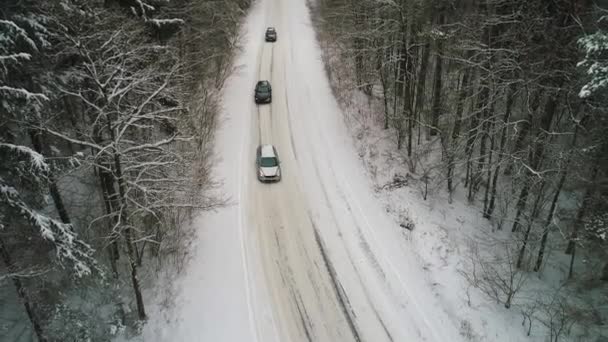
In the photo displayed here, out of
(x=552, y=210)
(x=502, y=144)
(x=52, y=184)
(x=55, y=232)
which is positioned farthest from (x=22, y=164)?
(x=552, y=210)

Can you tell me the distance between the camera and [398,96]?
26125 millimetres

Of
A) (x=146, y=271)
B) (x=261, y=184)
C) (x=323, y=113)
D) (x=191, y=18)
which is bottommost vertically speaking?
(x=146, y=271)

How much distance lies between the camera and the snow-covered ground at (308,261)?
14.8m

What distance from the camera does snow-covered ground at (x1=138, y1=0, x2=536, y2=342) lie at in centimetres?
1480

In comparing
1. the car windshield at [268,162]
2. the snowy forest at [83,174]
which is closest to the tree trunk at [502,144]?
the car windshield at [268,162]

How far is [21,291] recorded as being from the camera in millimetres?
13172

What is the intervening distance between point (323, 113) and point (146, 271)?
1559 cm

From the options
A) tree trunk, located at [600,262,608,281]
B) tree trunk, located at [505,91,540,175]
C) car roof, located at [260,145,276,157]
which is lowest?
tree trunk, located at [600,262,608,281]

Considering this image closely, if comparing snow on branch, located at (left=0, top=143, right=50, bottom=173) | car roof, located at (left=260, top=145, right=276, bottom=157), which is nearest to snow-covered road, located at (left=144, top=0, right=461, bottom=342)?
car roof, located at (left=260, top=145, right=276, bottom=157)

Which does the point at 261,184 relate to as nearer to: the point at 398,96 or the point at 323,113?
the point at 323,113

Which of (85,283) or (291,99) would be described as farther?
(291,99)

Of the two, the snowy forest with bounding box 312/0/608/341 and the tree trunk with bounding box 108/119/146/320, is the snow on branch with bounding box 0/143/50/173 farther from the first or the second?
the snowy forest with bounding box 312/0/608/341

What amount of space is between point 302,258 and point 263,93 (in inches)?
606

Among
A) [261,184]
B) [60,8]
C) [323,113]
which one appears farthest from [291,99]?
[60,8]
